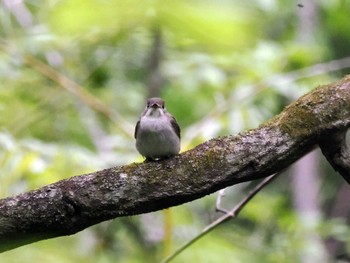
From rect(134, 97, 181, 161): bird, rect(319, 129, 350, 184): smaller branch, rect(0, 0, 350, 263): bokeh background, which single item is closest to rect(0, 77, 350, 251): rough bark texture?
rect(319, 129, 350, 184): smaller branch

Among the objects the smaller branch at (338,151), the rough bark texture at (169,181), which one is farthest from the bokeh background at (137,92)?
the smaller branch at (338,151)

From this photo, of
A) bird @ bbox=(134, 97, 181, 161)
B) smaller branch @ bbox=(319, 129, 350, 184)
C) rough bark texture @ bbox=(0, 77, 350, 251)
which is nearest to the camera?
rough bark texture @ bbox=(0, 77, 350, 251)

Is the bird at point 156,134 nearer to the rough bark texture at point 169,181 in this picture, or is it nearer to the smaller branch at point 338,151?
the rough bark texture at point 169,181

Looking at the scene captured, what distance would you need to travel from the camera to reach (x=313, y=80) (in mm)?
7223

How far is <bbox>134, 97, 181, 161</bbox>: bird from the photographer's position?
Answer: 3945mm

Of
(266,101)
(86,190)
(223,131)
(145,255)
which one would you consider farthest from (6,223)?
(266,101)

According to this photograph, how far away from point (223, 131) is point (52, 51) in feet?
6.21

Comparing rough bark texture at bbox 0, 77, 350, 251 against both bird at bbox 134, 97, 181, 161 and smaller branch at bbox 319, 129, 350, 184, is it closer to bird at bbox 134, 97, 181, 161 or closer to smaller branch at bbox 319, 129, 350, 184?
smaller branch at bbox 319, 129, 350, 184

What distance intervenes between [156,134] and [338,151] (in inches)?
44.4

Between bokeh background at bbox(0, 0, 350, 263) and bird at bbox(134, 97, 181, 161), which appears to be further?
bokeh background at bbox(0, 0, 350, 263)

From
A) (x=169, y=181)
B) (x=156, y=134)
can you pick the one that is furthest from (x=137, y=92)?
(x=169, y=181)

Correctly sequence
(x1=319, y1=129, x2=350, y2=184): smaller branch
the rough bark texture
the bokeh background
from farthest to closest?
the bokeh background
(x1=319, y1=129, x2=350, y2=184): smaller branch
the rough bark texture

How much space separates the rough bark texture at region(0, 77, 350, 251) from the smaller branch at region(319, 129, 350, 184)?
0.5 inches

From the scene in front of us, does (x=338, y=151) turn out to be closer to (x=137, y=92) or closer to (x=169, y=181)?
(x=169, y=181)
